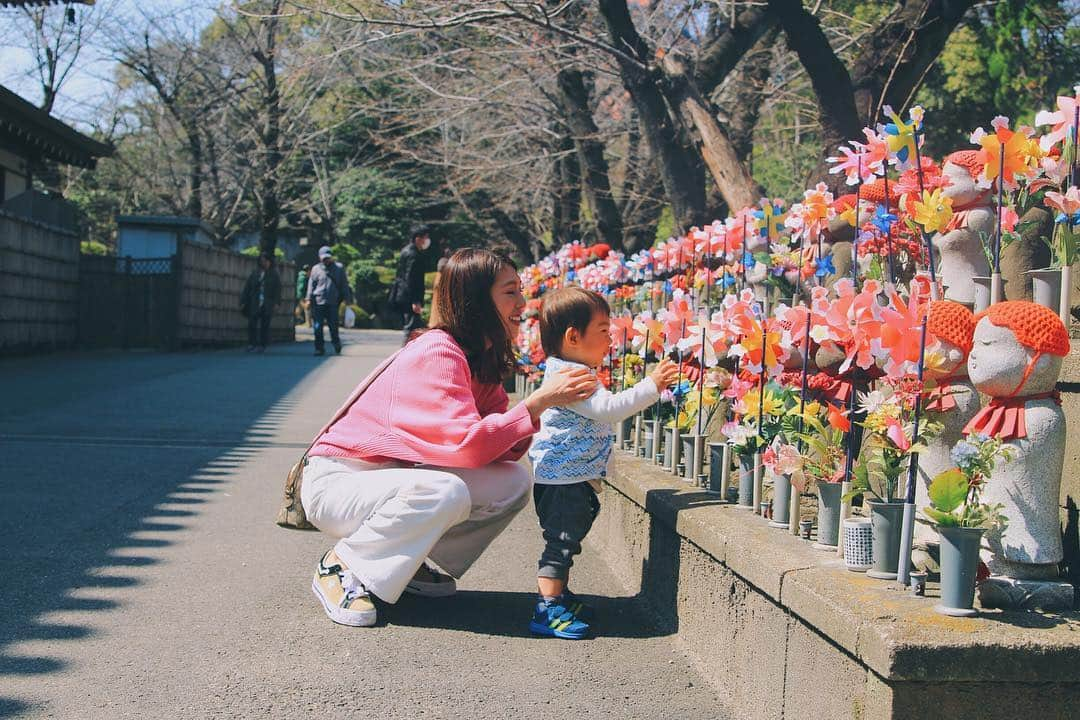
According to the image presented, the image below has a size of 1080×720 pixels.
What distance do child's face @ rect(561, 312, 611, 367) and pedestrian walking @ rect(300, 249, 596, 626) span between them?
209 millimetres

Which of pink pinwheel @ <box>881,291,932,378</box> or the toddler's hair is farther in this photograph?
the toddler's hair

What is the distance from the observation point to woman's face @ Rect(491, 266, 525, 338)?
4137mm

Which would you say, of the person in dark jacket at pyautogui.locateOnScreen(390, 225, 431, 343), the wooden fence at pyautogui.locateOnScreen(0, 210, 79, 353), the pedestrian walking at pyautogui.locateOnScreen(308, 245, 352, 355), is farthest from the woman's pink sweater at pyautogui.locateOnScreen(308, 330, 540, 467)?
the pedestrian walking at pyautogui.locateOnScreen(308, 245, 352, 355)

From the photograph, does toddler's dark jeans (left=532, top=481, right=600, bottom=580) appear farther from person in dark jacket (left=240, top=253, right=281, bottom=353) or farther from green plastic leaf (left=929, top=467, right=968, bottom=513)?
person in dark jacket (left=240, top=253, right=281, bottom=353)

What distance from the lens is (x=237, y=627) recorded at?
402 centimetres

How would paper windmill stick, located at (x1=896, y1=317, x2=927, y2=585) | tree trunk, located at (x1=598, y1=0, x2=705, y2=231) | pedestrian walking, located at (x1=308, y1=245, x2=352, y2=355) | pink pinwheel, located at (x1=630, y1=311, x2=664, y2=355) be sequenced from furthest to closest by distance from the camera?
pedestrian walking, located at (x1=308, y1=245, x2=352, y2=355), tree trunk, located at (x1=598, y1=0, x2=705, y2=231), pink pinwheel, located at (x1=630, y1=311, x2=664, y2=355), paper windmill stick, located at (x1=896, y1=317, x2=927, y2=585)

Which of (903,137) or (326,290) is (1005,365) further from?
(326,290)

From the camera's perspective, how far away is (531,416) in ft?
12.7

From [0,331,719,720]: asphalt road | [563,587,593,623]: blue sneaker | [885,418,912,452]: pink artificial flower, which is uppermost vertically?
[885,418,912,452]: pink artificial flower

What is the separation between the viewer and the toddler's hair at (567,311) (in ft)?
13.7

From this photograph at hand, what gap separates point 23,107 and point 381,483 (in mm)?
13159

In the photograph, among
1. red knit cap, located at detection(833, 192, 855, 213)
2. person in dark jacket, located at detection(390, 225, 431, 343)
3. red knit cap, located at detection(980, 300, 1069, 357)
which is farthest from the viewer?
person in dark jacket, located at detection(390, 225, 431, 343)

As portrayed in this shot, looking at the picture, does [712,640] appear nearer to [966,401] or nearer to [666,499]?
[666,499]

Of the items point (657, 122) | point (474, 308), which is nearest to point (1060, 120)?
point (474, 308)
